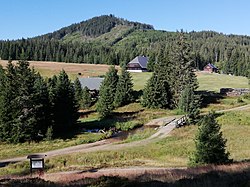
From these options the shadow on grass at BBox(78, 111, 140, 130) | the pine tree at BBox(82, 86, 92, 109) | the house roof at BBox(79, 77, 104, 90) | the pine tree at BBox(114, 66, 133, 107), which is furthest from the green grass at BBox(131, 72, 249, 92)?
the shadow on grass at BBox(78, 111, 140, 130)

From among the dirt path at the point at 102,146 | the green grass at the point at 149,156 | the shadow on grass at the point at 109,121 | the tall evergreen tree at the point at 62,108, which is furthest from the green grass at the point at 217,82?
the green grass at the point at 149,156

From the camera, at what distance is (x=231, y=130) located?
42.9 metres

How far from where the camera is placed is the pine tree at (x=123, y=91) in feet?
237

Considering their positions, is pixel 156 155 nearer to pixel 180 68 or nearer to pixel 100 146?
pixel 100 146

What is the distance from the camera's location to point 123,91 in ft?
239

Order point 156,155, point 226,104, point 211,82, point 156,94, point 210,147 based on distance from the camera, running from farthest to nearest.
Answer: point 211,82 → point 226,104 → point 156,94 → point 156,155 → point 210,147

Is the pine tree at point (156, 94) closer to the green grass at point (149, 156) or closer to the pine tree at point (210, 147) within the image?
the green grass at point (149, 156)

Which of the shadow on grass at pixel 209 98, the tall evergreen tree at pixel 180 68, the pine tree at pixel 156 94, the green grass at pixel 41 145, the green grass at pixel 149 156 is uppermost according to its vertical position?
the tall evergreen tree at pixel 180 68

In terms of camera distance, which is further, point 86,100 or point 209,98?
point 209,98

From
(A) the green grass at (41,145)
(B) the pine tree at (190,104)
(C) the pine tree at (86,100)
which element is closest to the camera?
(A) the green grass at (41,145)

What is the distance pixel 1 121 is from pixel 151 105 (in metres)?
30.2

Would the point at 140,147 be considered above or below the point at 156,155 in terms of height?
below

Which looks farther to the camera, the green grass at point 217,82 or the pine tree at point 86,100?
the green grass at point 217,82

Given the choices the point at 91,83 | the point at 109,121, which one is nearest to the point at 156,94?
the point at 109,121
